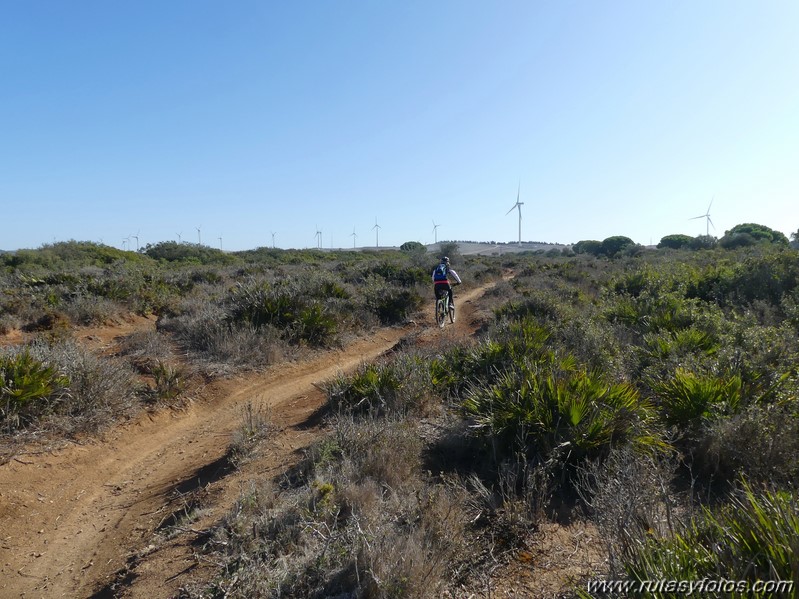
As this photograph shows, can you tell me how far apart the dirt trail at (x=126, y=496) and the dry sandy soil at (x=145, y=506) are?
1 centimetres

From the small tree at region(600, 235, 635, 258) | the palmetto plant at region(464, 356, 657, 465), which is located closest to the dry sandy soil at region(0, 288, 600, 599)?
the palmetto plant at region(464, 356, 657, 465)

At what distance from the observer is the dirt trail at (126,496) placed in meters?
3.66

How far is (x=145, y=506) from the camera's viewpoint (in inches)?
186

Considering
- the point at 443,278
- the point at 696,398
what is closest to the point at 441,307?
the point at 443,278

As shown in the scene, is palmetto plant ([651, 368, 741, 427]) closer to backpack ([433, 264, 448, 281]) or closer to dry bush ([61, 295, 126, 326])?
backpack ([433, 264, 448, 281])

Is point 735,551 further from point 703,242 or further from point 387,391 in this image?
point 703,242

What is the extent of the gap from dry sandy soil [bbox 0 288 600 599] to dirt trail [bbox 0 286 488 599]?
10mm

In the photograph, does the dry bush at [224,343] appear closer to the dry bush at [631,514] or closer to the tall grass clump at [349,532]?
the tall grass clump at [349,532]

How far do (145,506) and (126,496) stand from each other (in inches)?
17.7

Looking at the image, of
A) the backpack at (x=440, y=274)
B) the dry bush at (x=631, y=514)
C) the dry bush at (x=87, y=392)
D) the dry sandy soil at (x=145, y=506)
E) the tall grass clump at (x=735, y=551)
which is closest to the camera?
the tall grass clump at (x=735, y=551)

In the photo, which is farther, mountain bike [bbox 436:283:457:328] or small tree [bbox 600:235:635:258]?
small tree [bbox 600:235:635:258]

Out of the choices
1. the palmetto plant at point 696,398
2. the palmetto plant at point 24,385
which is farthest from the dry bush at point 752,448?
the palmetto plant at point 24,385

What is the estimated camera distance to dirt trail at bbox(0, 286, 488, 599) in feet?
12.0

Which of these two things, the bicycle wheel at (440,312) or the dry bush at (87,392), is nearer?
the dry bush at (87,392)
